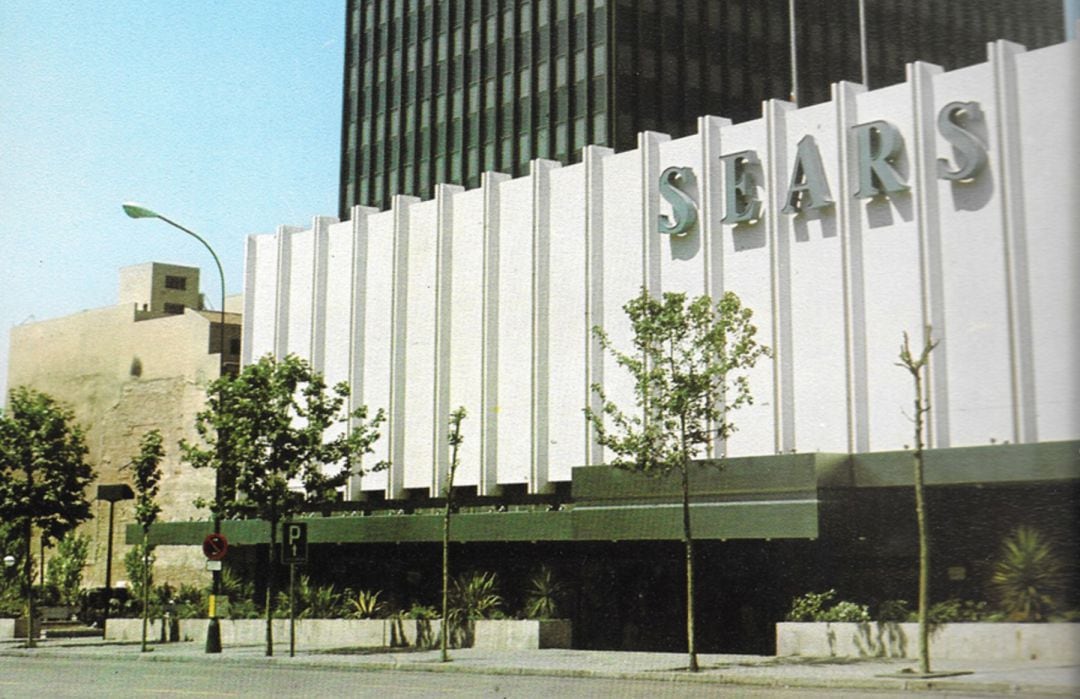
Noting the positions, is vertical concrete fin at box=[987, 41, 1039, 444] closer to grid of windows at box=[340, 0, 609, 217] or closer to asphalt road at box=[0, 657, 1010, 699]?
asphalt road at box=[0, 657, 1010, 699]

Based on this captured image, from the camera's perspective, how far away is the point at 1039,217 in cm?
3023

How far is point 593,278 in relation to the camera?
129ft

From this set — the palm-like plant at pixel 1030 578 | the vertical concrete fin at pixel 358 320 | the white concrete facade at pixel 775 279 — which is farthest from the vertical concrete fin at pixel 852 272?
the vertical concrete fin at pixel 358 320

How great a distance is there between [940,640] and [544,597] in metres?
11.8

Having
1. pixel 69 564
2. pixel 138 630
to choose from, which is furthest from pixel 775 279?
pixel 69 564

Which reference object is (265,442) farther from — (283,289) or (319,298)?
(283,289)

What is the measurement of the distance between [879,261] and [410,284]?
57.4ft

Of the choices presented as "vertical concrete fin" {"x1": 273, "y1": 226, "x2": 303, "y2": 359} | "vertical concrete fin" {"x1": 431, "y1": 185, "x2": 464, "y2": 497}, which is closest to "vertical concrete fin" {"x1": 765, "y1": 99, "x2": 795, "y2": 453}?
"vertical concrete fin" {"x1": 431, "y1": 185, "x2": 464, "y2": 497}

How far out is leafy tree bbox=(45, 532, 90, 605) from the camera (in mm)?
59438

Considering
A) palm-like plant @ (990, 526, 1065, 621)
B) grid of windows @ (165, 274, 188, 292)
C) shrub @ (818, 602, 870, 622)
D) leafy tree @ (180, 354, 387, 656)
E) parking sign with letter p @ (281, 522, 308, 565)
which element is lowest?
shrub @ (818, 602, 870, 622)

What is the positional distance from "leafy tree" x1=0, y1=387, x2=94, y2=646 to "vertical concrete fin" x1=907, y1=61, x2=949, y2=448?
29.8 metres

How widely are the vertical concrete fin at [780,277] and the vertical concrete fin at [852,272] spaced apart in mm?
1647

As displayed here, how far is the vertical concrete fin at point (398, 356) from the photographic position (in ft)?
148

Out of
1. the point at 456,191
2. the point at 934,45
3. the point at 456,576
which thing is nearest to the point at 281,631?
the point at 456,576
